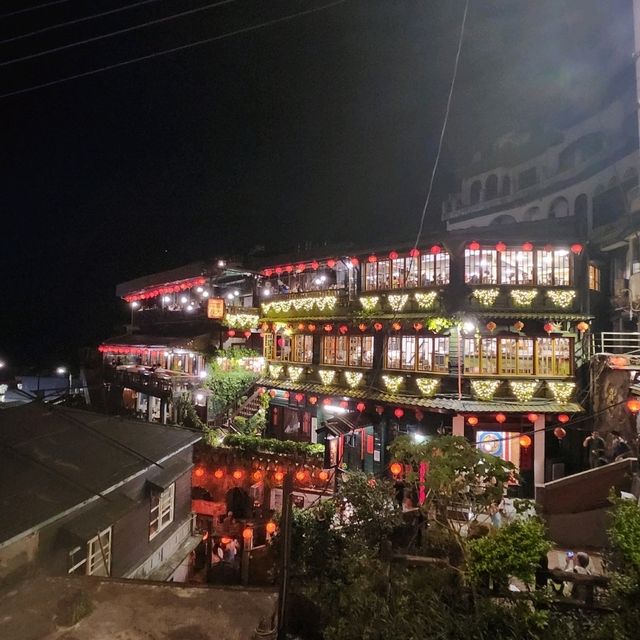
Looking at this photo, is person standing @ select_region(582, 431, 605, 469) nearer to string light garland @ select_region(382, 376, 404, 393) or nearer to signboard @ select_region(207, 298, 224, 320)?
string light garland @ select_region(382, 376, 404, 393)

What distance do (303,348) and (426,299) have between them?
9621mm

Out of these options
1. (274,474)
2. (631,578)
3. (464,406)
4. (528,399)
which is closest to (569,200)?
(528,399)

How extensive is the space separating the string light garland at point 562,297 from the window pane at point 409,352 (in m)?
6.54

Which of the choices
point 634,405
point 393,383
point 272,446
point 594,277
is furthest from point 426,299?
point 272,446

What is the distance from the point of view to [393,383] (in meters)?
21.3

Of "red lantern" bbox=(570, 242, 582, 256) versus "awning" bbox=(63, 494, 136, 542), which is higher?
"red lantern" bbox=(570, 242, 582, 256)

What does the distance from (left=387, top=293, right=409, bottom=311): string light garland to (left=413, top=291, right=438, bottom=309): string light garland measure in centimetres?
60

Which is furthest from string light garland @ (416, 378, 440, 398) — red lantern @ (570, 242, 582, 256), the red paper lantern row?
the red paper lantern row

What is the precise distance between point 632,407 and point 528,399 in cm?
439

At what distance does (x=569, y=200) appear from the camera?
31969 mm

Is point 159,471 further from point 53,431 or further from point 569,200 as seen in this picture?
point 569,200

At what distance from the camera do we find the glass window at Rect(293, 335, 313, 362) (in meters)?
26.5

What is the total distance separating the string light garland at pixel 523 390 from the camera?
19141 millimetres

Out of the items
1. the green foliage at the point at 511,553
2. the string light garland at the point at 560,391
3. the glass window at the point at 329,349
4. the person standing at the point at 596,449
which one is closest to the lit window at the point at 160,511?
the green foliage at the point at 511,553
